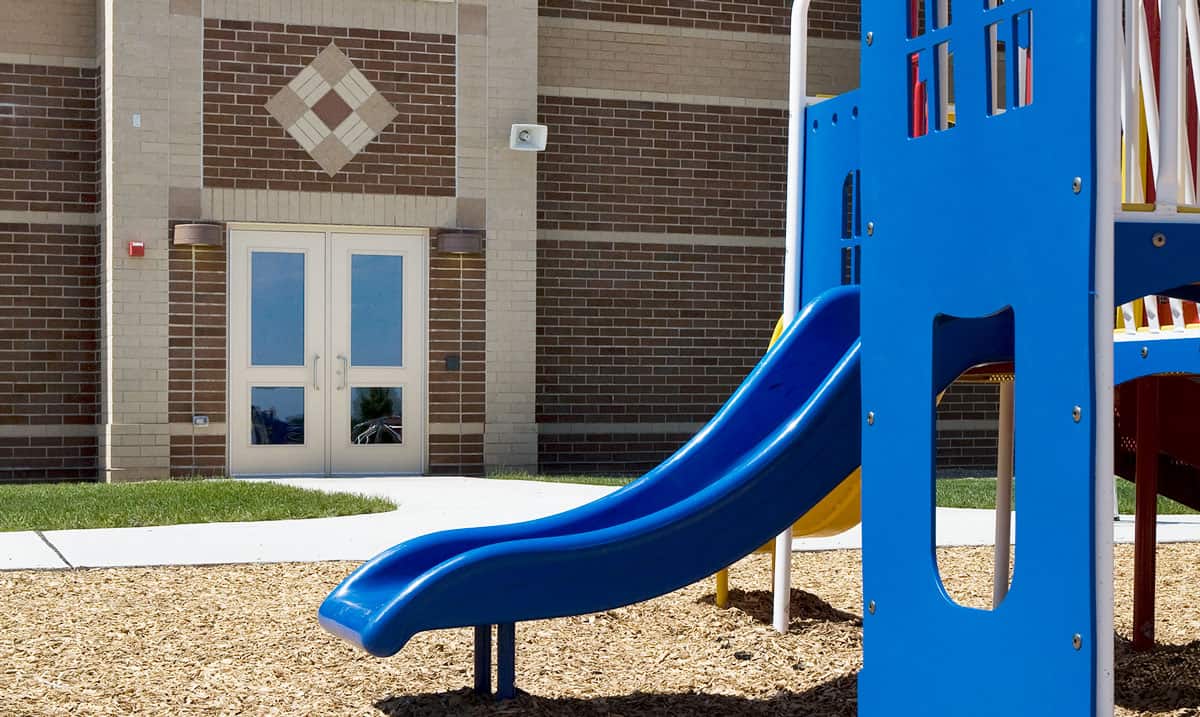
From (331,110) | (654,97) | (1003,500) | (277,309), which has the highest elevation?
(654,97)

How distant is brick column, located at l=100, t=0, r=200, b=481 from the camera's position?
1284 centimetres

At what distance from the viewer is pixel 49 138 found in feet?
44.5

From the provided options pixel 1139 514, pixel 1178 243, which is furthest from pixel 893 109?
pixel 1139 514

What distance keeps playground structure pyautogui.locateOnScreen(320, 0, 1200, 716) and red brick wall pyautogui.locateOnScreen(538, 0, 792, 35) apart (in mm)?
10988

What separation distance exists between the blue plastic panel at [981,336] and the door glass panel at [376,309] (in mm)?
11105

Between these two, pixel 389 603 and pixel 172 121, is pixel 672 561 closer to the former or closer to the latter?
pixel 389 603

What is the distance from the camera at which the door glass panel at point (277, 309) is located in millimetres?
13539

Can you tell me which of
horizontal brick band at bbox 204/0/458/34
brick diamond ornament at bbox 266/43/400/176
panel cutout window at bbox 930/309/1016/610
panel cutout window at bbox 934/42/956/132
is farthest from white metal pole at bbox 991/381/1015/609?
horizontal brick band at bbox 204/0/458/34

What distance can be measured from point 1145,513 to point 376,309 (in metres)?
10.0

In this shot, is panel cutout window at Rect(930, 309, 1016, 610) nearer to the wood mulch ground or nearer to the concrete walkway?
the wood mulch ground

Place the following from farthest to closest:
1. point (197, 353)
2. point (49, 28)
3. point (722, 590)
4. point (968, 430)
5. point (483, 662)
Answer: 1. point (968, 430)
2. point (49, 28)
3. point (197, 353)
4. point (722, 590)
5. point (483, 662)

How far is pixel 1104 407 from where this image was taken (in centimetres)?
240

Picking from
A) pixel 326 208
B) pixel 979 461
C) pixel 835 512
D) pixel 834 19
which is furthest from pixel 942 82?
pixel 979 461

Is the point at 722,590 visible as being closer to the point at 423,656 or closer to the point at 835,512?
the point at 835,512
